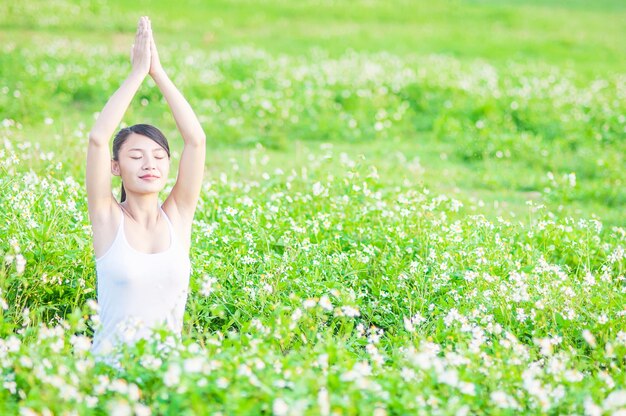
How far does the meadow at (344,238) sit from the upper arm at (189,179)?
64cm

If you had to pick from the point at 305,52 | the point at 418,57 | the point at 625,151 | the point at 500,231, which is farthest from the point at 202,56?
the point at 500,231

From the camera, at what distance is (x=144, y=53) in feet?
15.9

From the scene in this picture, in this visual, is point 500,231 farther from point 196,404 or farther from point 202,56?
point 202,56

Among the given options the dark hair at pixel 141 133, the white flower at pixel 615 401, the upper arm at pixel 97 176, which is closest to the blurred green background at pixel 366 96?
the dark hair at pixel 141 133

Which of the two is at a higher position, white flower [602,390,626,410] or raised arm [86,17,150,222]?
raised arm [86,17,150,222]

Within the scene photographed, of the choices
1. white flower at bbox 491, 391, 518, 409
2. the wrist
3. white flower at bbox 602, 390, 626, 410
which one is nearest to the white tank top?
the wrist

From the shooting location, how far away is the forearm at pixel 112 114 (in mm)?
4605

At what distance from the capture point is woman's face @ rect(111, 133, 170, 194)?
4.79m

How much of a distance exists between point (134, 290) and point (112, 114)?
1.07 metres

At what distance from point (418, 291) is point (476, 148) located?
548 cm

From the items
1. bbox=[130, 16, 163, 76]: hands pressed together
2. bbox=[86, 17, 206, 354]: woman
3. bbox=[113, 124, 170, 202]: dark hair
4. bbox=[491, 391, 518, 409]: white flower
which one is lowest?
bbox=[491, 391, 518, 409]: white flower

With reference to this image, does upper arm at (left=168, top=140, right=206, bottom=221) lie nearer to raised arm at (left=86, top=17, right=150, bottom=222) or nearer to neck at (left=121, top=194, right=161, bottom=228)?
neck at (left=121, top=194, right=161, bottom=228)

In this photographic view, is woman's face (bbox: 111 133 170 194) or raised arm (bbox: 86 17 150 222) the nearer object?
raised arm (bbox: 86 17 150 222)

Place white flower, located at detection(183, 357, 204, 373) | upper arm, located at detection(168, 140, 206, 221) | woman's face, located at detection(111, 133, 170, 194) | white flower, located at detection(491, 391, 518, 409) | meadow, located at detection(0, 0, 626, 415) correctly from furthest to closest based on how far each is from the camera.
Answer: upper arm, located at detection(168, 140, 206, 221) < woman's face, located at detection(111, 133, 170, 194) < meadow, located at detection(0, 0, 626, 415) < white flower, located at detection(491, 391, 518, 409) < white flower, located at detection(183, 357, 204, 373)
